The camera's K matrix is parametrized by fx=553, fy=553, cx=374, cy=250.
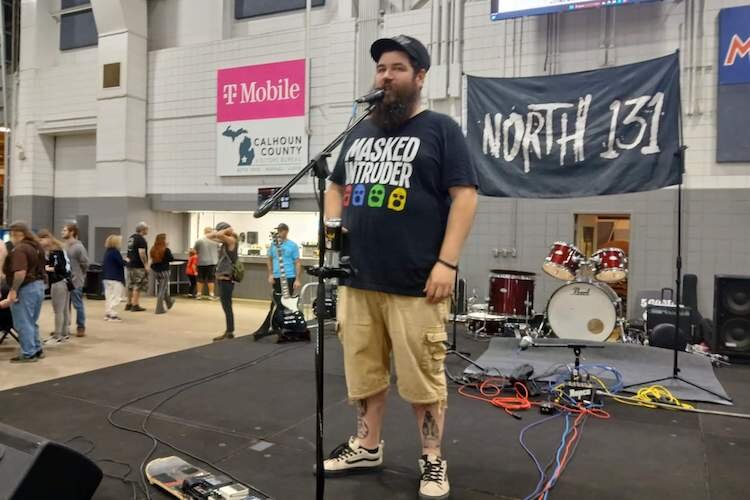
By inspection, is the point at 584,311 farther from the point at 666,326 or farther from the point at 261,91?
the point at 261,91

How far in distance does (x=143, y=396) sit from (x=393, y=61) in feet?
10.1

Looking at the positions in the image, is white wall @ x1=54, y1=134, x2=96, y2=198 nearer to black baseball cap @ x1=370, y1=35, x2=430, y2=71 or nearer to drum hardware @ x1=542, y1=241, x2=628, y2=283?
drum hardware @ x1=542, y1=241, x2=628, y2=283

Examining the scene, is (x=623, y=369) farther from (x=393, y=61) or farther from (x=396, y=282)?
(x=393, y=61)

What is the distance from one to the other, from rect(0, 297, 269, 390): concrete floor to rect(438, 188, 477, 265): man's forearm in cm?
410

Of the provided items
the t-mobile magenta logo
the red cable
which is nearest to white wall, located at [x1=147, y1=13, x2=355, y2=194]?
the t-mobile magenta logo

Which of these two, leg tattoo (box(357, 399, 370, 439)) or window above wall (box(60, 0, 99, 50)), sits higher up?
window above wall (box(60, 0, 99, 50))

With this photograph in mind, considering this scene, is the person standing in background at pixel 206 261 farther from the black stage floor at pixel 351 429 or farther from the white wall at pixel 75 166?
the black stage floor at pixel 351 429

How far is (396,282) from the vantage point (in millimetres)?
2219

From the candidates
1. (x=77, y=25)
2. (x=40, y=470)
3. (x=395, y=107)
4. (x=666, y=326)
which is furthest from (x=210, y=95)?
(x=40, y=470)

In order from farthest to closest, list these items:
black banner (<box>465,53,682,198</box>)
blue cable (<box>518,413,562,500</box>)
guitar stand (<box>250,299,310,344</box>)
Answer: guitar stand (<box>250,299,310,344</box>) → black banner (<box>465,53,682,198</box>) → blue cable (<box>518,413,562,500</box>)

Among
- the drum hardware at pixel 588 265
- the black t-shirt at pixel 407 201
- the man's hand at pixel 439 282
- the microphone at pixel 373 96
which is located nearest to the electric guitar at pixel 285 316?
the drum hardware at pixel 588 265

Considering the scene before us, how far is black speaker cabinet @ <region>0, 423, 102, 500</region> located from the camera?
1717 millimetres

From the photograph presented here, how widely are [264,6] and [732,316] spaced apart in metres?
9.58

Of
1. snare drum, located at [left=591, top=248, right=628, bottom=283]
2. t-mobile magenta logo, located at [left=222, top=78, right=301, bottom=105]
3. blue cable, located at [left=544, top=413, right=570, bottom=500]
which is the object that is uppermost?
t-mobile magenta logo, located at [left=222, top=78, right=301, bottom=105]
